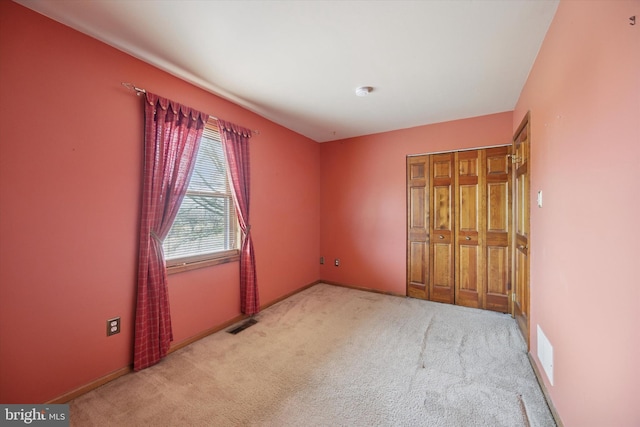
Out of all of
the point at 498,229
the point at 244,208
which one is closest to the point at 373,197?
the point at 498,229

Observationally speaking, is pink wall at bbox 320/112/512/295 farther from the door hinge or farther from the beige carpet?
the beige carpet

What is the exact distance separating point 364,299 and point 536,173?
254cm

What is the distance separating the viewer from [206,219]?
268 centimetres

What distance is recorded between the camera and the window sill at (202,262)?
232cm

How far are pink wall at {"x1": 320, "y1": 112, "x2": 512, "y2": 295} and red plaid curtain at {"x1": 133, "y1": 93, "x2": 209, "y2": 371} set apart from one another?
8.49 feet

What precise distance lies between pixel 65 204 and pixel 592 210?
297cm

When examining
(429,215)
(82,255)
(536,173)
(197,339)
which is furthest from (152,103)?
(429,215)

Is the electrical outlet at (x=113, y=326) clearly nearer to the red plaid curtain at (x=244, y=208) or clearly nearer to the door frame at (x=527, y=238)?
the red plaid curtain at (x=244, y=208)

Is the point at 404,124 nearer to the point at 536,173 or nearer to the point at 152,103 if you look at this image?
the point at 536,173

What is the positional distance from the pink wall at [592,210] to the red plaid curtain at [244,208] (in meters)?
2.66

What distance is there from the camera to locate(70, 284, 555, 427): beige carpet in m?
1.57

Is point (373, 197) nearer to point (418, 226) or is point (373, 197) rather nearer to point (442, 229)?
point (418, 226)

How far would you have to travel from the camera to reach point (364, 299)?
3707 mm

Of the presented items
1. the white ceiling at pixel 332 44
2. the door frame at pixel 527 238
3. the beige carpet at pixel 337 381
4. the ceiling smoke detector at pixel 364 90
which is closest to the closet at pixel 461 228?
the door frame at pixel 527 238
